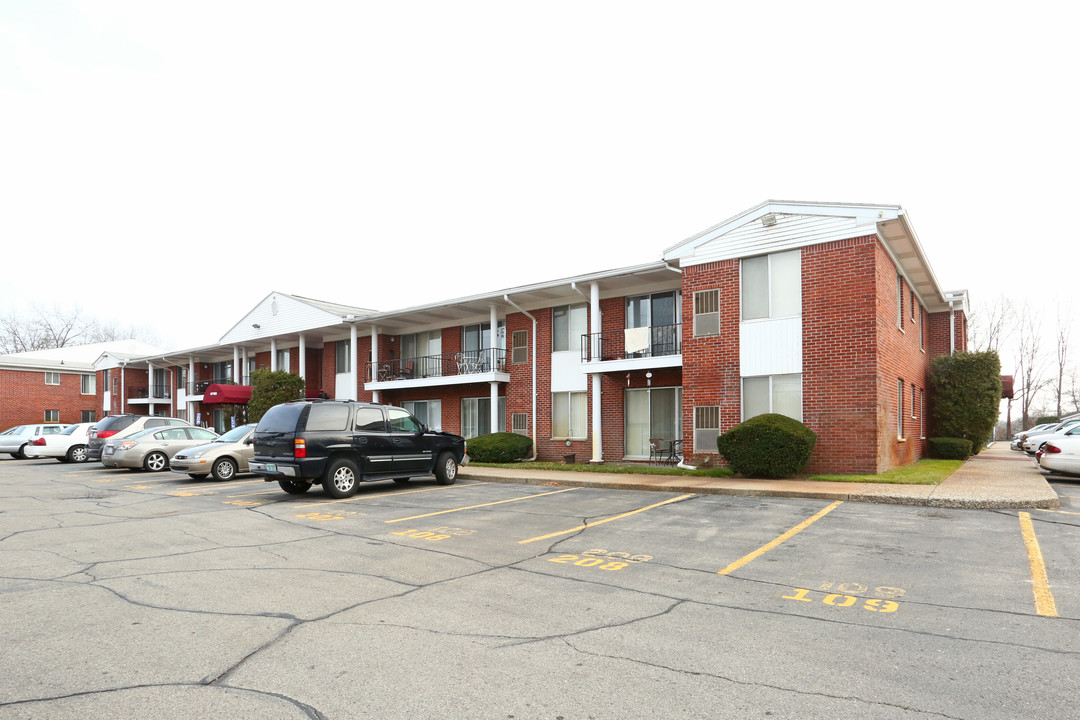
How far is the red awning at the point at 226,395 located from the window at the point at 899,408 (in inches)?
1035

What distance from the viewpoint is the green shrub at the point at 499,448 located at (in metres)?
20.6

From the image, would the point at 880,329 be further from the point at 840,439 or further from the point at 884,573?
the point at 884,573

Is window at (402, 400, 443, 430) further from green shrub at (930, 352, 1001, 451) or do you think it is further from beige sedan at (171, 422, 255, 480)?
green shrub at (930, 352, 1001, 451)

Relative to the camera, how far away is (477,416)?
24.8 metres

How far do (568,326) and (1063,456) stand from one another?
43.9 ft

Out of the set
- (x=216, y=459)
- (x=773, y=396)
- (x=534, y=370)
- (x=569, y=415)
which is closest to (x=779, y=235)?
(x=773, y=396)

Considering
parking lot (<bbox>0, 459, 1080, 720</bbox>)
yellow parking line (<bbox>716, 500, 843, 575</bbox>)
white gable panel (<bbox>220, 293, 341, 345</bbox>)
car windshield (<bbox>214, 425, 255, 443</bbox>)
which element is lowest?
yellow parking line (<bbox>716, 500, 843, 575</bbox>)

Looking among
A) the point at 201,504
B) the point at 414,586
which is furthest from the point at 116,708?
the point at 201,504

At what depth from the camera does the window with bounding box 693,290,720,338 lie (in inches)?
671

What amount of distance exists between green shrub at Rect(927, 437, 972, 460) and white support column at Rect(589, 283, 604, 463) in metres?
11.3

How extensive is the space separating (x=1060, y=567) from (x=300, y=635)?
7.22 m

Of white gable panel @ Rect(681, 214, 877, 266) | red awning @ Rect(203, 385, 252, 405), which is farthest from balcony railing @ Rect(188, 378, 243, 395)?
white gable panel @ Rect(681, 214, 877, 266)

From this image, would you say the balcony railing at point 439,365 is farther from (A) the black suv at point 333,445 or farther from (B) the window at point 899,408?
(B) the window at point 899,408

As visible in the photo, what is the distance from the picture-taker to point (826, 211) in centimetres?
1538
